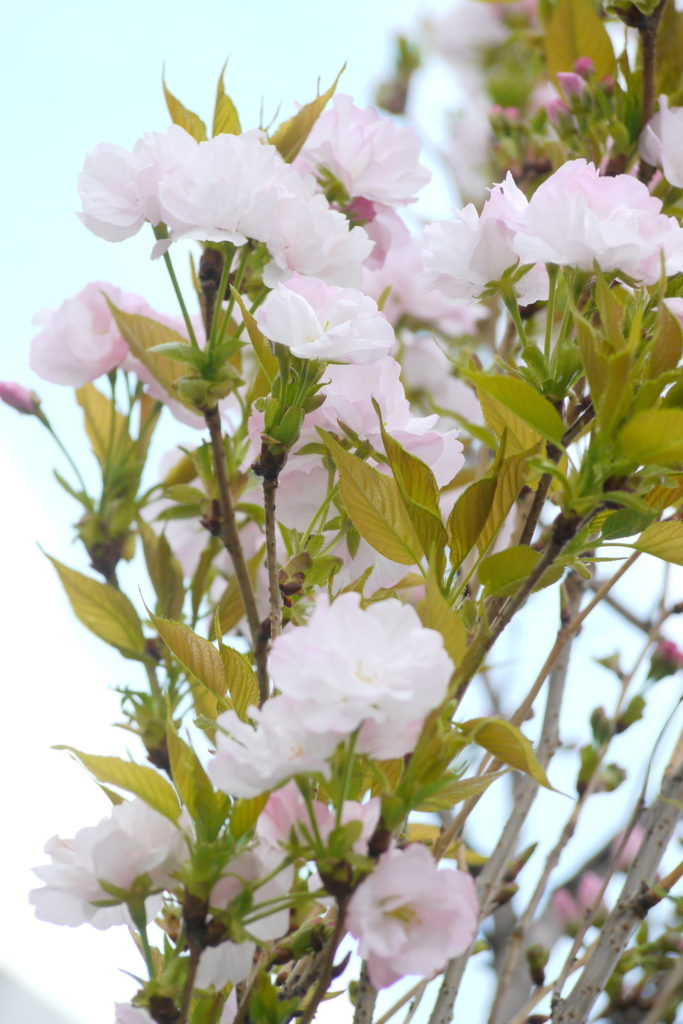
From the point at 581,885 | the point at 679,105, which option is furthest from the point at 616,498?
A: the point at 581,885

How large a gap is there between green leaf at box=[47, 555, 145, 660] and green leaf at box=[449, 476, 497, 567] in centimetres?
36

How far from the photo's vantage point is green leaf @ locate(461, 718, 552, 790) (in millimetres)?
335

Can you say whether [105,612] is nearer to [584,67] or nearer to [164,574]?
[164,574]

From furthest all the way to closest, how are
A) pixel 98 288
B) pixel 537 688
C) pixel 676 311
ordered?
pixel 98 288, pixel 537 688, pixel 676 311

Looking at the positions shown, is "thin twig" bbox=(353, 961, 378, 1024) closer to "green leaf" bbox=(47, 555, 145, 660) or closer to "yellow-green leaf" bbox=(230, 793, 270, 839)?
"yellow-green leaf" bbox=(230, 793, 270, 839)

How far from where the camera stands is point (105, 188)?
481mm

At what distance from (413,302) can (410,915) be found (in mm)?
831

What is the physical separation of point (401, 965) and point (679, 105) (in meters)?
0.62

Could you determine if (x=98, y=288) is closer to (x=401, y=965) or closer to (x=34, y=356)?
(x=34, y=356)

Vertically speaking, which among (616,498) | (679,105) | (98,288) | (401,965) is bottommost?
(401,965)

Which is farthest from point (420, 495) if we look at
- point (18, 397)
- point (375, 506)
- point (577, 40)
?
point (577, 40)

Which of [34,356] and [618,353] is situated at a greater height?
[34,356]

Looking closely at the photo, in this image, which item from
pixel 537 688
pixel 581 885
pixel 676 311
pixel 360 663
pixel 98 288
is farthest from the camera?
pixel 581 885

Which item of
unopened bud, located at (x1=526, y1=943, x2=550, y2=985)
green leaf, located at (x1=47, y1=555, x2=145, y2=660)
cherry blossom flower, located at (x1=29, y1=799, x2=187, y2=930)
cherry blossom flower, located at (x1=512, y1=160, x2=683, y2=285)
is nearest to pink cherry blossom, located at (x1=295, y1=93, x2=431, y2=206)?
cherry blossom flower, located at (x1=512, y1=160, x2=683, y2=285)
